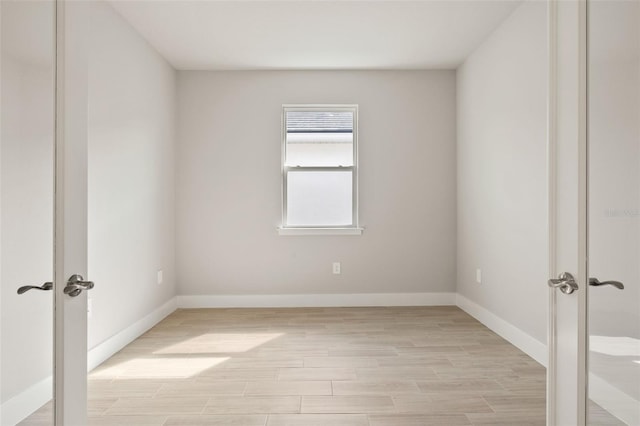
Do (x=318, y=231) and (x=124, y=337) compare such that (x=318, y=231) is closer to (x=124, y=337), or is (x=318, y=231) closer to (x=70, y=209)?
(x=124, y=337)

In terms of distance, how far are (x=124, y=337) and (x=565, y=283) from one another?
10.8 feet

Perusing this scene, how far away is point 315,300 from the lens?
4977mm

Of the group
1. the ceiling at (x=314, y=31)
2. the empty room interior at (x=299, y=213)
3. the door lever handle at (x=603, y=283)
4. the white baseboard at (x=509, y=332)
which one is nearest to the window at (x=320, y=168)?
the empty room interior at (x=299, y=213)

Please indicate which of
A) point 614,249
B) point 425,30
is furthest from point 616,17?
point 425,30

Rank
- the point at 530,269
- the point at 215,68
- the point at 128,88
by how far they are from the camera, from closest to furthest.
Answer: the point at 530,269, the point at 128,88, the point at 215,68

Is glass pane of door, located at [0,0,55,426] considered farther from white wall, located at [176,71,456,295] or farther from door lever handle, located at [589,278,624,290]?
white wall, located at [176,71,456,295]

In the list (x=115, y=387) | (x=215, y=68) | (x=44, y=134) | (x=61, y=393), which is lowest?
(x=115, y=387)

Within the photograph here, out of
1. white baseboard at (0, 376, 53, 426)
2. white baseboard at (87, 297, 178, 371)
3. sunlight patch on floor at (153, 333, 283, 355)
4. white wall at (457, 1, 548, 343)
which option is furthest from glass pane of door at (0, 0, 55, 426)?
white wall at (457, 1, 548, 343)

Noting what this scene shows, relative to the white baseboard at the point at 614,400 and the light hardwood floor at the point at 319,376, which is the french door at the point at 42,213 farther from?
the white baseboard at the point at 614,400

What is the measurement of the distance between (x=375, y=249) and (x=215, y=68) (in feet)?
8.79

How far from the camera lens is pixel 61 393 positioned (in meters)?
1.30

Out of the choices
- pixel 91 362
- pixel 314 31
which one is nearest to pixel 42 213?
pixel 91 362

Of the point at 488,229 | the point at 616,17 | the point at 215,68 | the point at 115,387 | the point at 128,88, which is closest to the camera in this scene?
the point at 616,17

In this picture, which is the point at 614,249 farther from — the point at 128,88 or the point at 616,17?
the point at 128,88
